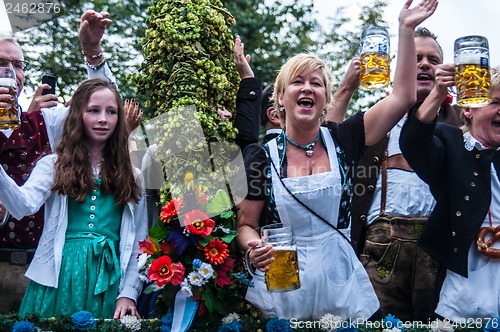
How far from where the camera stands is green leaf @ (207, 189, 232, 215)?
3.39 m

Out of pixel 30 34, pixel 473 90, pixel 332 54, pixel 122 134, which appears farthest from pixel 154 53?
pixel 332 54

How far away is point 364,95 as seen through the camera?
12.8 m

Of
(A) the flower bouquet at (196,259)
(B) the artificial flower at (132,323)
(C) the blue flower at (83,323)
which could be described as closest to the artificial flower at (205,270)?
(A) the flower bouquet at (196,259)

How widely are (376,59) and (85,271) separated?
6.08 feet

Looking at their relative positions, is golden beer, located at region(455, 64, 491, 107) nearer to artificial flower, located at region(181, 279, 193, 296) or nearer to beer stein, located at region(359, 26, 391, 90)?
beer stein, located at region(359, 26, 391, 90)

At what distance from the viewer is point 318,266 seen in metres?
3.39

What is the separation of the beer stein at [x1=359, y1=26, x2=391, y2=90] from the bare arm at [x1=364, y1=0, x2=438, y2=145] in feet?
0.82

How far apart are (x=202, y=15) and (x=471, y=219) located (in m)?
1.74

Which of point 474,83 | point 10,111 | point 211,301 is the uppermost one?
point 474,83

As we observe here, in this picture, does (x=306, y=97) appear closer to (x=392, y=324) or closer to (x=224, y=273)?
(x=224, y=273)

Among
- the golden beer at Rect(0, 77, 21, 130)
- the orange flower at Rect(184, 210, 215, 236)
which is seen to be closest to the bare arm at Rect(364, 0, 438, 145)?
A: the orange flower at Rect(184, 210, 215, 236)

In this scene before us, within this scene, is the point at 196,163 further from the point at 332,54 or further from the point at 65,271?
the point at 332,54

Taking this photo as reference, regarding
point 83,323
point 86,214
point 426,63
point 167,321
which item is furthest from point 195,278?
point 426,63

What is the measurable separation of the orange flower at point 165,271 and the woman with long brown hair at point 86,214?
0.57m
